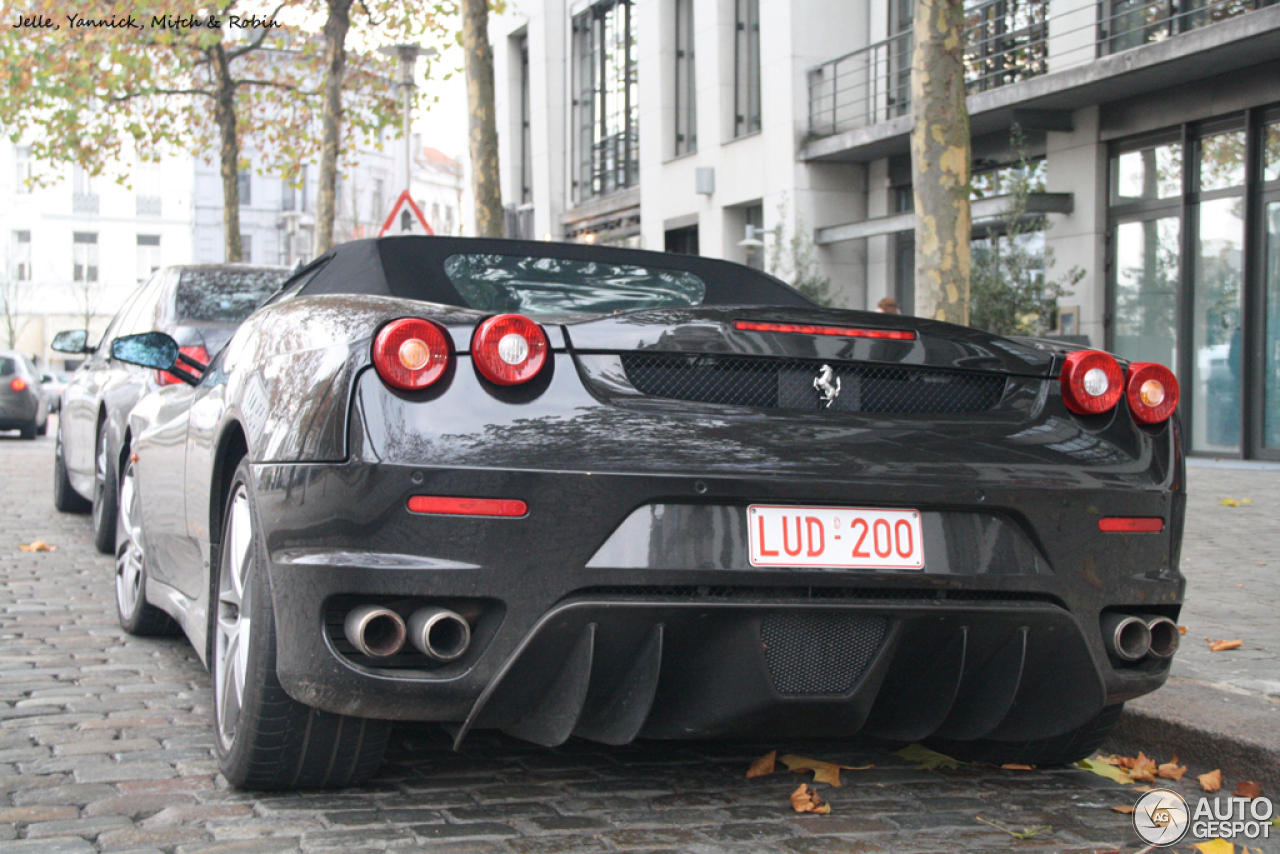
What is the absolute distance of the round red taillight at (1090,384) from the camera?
324 centimetres

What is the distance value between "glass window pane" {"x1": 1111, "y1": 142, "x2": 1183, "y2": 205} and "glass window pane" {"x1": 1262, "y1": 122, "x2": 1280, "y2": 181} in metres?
1.00

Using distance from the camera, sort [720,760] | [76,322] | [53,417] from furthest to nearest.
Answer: [76,322] < [53,417] < [720,760]

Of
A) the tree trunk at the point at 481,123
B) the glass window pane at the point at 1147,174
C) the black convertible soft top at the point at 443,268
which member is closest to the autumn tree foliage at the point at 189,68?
the tree trunk at the point at 481,123

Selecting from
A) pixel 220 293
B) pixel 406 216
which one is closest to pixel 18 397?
pixel 406 216

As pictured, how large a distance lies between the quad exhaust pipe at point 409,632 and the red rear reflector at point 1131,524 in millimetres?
1405

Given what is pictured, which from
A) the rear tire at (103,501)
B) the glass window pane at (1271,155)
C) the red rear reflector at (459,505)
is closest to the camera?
the red rear reflector at (459,505)

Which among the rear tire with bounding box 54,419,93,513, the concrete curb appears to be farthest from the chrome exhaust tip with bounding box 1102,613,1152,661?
the rear tire with bounding box 54,419,93,513

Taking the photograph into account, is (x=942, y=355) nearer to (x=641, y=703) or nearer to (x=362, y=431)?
(x=641, y=703)

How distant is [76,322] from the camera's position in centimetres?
6612

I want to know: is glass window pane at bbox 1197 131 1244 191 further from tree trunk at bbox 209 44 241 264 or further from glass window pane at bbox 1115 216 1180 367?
tree trunk at bbox 209 44 241 264

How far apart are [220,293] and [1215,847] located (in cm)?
633

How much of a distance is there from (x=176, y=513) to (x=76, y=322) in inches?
2633

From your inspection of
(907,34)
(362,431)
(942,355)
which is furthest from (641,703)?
(907,34)

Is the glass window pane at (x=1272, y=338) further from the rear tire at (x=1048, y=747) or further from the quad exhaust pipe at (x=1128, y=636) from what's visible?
A: the quad exhaust pipe at (x=1128, y=636)
